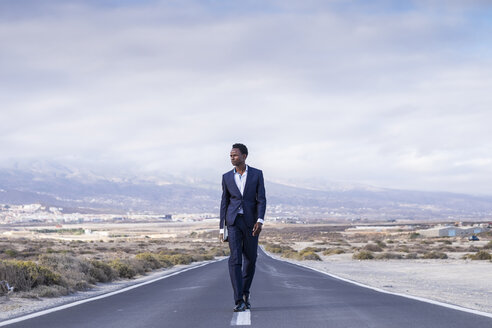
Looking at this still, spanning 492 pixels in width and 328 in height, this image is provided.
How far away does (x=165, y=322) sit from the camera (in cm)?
873

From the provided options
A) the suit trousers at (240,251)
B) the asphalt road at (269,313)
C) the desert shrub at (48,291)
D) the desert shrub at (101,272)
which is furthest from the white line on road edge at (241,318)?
the desert shrub at (101,272)

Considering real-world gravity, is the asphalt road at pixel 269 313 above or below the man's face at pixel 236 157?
below

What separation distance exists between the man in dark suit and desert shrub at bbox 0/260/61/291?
686 centimetres

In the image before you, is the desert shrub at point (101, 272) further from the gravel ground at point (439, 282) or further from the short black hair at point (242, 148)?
the short black hair at point (242, 148)

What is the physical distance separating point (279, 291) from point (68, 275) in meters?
6.41

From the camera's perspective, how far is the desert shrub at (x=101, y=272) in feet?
62.0

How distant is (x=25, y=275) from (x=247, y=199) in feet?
25.0

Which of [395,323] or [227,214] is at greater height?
[227,214]

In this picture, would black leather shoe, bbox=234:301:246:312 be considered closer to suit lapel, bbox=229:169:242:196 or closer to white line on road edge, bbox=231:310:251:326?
white line on road edge, bbox=231:310:251:326

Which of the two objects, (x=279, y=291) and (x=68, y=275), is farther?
(x=68, y=275)

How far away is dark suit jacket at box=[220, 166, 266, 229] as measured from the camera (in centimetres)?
927

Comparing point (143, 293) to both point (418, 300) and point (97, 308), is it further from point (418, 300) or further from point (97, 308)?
point (418, 300)

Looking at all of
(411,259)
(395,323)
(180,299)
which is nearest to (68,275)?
(180,299)

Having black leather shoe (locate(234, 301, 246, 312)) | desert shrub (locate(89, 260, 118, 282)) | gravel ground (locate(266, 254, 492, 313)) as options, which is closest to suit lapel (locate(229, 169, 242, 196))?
black leather shoe (locate(234, 301, 246, 312))
